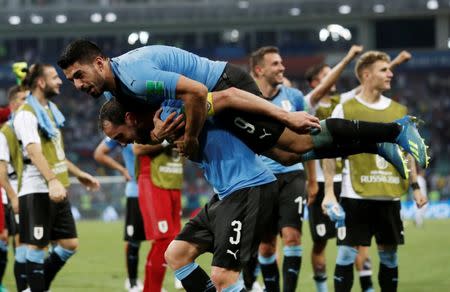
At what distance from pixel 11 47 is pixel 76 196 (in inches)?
1069

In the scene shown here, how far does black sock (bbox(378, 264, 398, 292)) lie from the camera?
9109 millimetres

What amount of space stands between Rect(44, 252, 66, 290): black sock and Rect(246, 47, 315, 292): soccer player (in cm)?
213

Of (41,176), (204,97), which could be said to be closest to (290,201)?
(41,176)

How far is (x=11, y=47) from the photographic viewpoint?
56844mm

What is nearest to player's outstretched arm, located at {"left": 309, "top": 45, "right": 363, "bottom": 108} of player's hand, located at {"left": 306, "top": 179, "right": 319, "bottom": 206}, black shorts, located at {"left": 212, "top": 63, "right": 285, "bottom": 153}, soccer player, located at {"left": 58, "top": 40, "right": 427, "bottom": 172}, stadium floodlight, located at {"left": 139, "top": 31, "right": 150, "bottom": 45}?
player's hand, located at {"left": 306, "top": 179, "right": 319, "bottom": 206}

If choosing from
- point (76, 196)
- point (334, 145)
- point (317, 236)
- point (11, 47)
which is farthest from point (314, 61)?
point (334, 145)

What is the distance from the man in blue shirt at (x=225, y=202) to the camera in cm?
673

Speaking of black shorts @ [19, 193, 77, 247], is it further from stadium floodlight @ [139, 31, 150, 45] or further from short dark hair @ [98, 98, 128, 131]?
stadium floodlight @ [139, 31, 150, 45]

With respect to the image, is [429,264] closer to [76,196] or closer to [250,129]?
[250,129]

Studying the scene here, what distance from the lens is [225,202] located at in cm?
688

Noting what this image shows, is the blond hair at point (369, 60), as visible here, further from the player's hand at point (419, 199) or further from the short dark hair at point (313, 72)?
the short dark hair at point (313, 72)

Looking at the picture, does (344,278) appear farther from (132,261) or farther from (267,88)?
(132,261)

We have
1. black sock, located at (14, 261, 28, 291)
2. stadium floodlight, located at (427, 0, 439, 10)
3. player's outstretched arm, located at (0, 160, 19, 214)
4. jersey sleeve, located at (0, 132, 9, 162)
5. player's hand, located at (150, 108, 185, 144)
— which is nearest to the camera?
player's hand, located at (150, 108, 185, 144)

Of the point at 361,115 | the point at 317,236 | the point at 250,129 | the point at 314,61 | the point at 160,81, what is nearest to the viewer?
the point at 160,81
